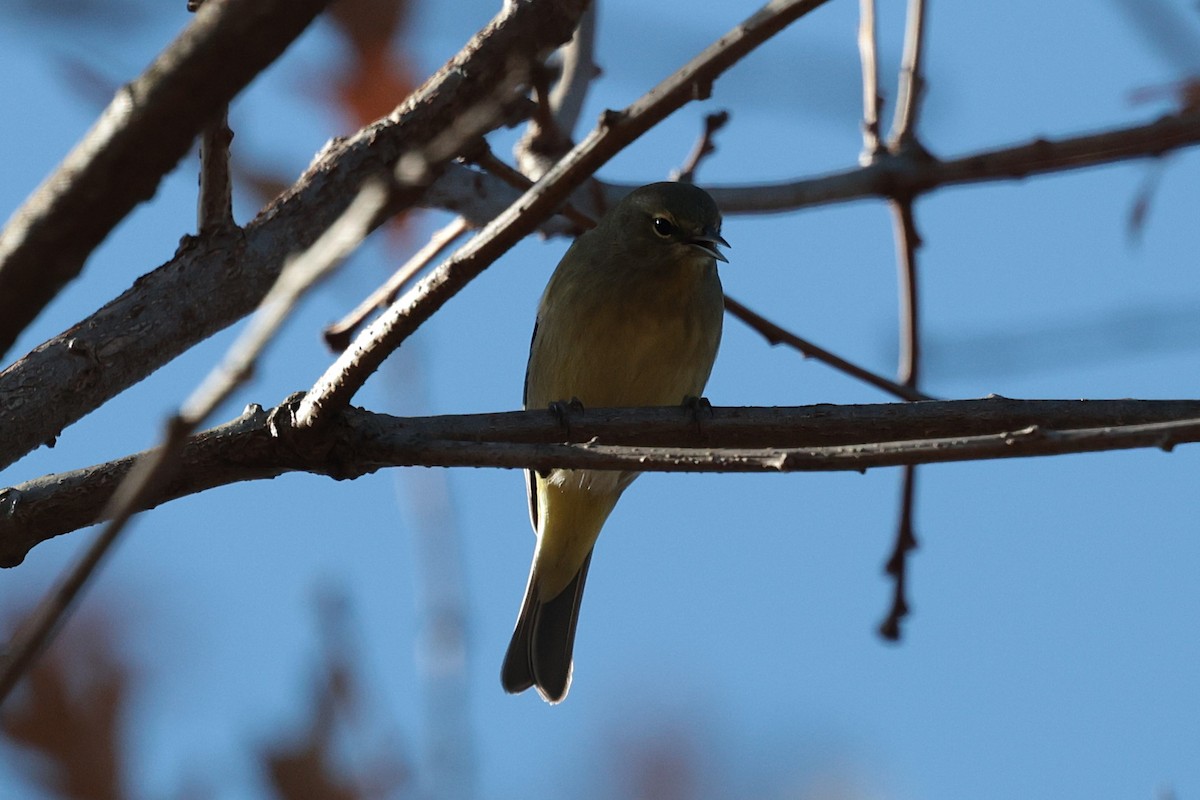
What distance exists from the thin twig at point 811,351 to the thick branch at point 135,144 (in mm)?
2791

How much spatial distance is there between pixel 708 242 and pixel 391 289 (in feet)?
5.71

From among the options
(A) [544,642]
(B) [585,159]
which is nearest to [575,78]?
(A) [544,642]

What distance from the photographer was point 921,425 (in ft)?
11.0

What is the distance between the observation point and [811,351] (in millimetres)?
4281

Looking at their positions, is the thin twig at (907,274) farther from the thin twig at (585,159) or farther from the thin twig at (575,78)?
the thin twig at (585,159)

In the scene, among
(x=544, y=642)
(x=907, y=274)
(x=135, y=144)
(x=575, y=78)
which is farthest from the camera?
(x=544, y=642)

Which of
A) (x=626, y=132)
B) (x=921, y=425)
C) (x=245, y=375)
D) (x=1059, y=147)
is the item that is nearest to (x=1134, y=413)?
(x=921, y=425)

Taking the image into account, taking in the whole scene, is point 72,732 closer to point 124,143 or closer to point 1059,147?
point 124,143

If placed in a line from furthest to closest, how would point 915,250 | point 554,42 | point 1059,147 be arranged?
point 915,250, point 1059,147, point 554,42

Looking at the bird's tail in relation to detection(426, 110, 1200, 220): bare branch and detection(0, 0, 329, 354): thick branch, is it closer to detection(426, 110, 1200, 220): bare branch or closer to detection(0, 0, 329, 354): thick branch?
detection(426, 110, 1200, 220): bare branch

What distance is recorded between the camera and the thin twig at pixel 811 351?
4.19 meters

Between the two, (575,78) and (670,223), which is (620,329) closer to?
(670,223)

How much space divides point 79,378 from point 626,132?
1.76m

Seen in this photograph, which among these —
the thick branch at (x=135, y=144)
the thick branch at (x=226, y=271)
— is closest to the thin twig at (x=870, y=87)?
the thick branch at (x=226, y=271)
